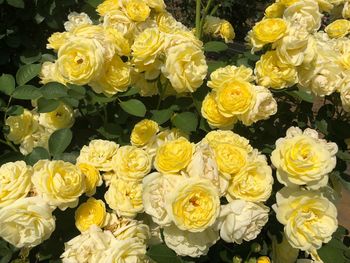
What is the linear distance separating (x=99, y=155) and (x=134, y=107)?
0.17 meters

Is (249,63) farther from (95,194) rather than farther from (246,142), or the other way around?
(95,194)

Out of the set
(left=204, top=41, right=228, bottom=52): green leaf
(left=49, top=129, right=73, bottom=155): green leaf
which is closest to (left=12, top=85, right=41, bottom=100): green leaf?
(left=49, top=129, right=73, bottom=155): green leaf

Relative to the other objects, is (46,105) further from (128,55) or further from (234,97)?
(234,97)

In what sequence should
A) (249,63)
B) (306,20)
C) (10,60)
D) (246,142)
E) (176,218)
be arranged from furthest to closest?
(10,60), (249,63), (306,20), (246,142), (176,218)

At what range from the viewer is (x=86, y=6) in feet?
6.62

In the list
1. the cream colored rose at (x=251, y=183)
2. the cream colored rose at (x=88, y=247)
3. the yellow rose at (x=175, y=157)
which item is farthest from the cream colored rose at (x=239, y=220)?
the cream colored rose at (x=88, y=247)

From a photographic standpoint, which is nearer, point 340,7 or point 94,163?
point 94,163

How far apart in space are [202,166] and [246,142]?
0.60ft

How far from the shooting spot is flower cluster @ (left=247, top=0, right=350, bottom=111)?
1220 millimetres

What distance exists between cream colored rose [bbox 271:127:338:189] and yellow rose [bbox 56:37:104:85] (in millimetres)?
467

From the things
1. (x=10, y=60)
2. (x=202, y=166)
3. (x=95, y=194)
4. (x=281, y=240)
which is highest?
(x=202, y=166)

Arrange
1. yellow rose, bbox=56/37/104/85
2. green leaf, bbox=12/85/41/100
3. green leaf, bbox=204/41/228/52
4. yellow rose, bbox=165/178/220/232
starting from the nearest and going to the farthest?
1. yellow rose, bbox=165/178/220/232
2. yellow rose, bbox=56/37/104/85
3. green leaf, bbox=12/85/41/100
4. green leaf, bbox=204/41/228/52

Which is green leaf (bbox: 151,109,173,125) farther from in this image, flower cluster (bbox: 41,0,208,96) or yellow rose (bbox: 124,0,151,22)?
yellow rose (bbox: 124,0,151,22)

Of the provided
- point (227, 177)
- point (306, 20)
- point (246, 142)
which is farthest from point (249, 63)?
point (227, 177)
